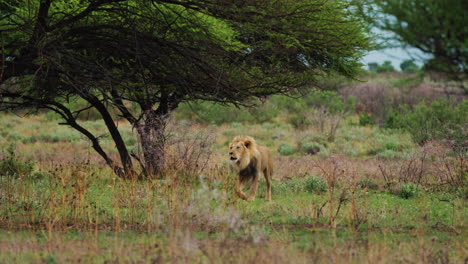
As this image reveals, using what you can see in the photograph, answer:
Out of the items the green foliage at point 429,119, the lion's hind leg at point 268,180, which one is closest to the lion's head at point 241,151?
the lion's hind leg at point 268,180

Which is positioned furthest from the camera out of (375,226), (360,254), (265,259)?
(375,226)

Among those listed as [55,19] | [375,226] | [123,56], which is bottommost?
[375,226]

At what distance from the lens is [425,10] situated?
23.8 ft

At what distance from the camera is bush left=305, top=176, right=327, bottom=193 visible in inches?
538

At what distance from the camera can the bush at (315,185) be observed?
13.7 meters

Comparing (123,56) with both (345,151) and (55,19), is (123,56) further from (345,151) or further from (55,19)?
(345,151)

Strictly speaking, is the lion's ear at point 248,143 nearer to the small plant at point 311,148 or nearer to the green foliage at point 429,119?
the small plant at point 311,148

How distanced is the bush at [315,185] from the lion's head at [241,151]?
6.99ft

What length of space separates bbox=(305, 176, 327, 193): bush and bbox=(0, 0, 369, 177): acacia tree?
2.39 meters

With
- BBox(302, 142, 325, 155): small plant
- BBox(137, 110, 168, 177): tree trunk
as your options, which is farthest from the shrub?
BBox(137, 110, 168, 177): tree trunk

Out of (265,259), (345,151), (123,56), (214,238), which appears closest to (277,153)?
(345,151)

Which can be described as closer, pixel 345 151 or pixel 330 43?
pixel 330 43

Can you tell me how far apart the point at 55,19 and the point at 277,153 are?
13832mm

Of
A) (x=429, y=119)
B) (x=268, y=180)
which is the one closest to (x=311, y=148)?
(x=429, y=119)
